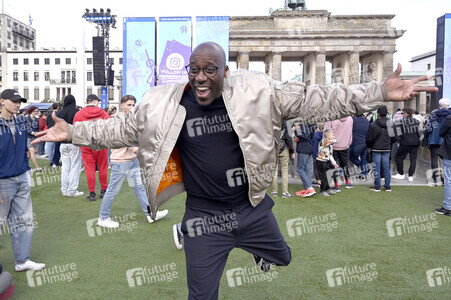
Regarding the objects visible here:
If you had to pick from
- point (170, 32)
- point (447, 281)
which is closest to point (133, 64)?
point (170, 32)

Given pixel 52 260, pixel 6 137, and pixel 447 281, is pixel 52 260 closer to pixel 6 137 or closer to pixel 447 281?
pixel 6 137

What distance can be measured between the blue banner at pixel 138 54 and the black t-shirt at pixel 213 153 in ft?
74.9

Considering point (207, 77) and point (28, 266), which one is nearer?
point (207, 77)

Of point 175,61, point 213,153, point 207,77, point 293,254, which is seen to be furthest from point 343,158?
point 175,61

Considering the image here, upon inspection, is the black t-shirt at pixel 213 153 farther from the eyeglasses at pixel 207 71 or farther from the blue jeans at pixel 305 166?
the blue jeans at pixel 305 166

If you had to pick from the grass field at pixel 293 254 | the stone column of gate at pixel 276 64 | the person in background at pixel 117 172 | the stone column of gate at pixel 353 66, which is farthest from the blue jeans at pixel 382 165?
the stone column of gate at pixel 353 66

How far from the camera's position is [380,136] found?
842cm

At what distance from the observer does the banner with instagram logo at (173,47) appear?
78.3 feet

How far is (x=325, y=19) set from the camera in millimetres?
38219

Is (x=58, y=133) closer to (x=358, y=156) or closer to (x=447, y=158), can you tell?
(x=447, y=158)

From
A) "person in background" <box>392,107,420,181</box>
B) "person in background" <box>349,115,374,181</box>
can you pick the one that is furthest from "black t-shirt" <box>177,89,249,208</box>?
"person in background" <box>392,107,420,181</box>

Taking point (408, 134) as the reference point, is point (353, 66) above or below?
above

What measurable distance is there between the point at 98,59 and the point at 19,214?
20.1m

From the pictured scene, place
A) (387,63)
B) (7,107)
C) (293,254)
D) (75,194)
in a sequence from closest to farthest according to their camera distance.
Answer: (7,107) → (293,254) → (75,194) → (387,63)
